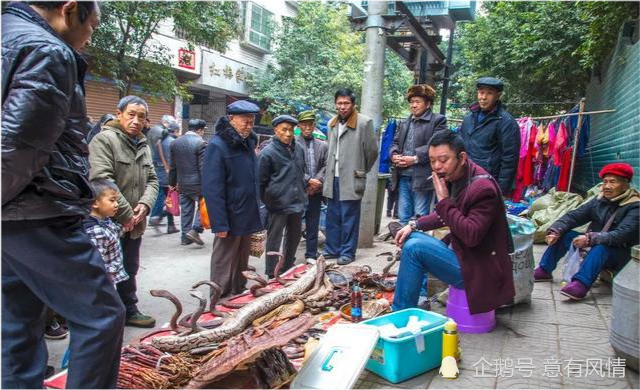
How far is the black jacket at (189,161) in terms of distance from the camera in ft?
24.0

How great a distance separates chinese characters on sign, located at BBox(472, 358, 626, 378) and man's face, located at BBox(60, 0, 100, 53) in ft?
9.46

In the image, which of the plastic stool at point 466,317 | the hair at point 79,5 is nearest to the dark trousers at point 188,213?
the plastic stool at point 466,317

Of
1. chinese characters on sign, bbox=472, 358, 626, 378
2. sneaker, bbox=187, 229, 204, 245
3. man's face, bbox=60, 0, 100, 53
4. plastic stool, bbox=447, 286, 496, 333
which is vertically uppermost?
man's face, bbox=60, 0, 100, 53

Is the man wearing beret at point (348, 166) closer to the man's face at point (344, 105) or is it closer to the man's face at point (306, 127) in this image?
the man's face at point (344, 105)

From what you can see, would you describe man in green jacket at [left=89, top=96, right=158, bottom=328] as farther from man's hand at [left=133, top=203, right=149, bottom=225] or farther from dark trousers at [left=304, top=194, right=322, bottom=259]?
dark trousers at [left=304, top=194, right=322, bottom=259]

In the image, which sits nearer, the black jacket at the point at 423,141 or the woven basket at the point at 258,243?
the woven basket at the point at 258,243

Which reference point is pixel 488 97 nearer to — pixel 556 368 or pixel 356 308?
pixel 356 308

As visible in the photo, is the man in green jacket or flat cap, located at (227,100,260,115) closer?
the man in green jacket

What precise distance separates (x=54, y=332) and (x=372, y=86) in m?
4.99

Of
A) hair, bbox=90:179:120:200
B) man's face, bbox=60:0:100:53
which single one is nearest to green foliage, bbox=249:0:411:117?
hair, bbox=90:179:120:200

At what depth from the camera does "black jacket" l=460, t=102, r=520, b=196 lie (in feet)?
15.9

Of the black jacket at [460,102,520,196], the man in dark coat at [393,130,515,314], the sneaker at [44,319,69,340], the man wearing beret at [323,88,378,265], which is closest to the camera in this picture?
the man in dark coat at [393,130,515,314]

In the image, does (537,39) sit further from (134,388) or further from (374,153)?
(134,388)

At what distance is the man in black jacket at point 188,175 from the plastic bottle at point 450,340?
16.4 ft
